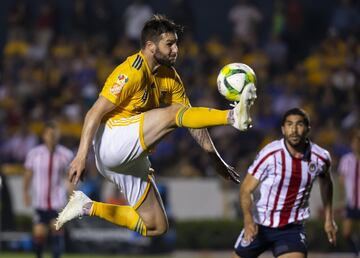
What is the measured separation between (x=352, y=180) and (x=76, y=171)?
7315 millimetres

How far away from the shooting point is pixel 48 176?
48.6 ft

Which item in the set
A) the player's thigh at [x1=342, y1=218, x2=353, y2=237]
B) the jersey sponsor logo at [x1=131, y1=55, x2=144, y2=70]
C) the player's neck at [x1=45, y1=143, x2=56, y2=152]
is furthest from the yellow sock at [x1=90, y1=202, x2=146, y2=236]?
the player's thigh at [x1=342, y1=218, x2=353, y2=237]

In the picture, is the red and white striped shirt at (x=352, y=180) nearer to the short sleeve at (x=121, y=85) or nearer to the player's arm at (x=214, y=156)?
the player's arm at (x=214, y=156)

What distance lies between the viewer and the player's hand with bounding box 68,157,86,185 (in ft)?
27.7

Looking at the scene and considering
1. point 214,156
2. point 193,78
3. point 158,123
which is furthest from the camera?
point 193,78

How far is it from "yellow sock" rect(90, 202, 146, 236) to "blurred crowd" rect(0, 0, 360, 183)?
7.78 meters

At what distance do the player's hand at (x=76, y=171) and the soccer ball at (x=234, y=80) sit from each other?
1.27m

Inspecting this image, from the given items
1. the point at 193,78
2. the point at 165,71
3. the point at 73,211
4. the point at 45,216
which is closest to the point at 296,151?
the point at 165,71

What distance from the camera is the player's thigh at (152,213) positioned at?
31.3 feet

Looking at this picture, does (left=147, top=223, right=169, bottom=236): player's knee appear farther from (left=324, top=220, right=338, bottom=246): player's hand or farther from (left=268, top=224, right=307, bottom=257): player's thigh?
(left=324, top=220, right=338, bottom=246): player's hand

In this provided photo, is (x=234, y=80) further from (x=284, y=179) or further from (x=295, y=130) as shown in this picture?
(x=284, y=179)

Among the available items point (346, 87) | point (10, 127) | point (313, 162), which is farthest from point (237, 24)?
point (313, 162)

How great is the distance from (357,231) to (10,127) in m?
6.78

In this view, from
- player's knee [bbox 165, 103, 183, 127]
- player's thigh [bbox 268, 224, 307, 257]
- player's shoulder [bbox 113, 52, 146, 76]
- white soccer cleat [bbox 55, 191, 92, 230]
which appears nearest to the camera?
player's knee [bbox 165, 103, 183, 127]
